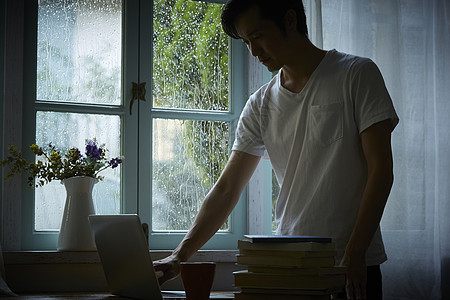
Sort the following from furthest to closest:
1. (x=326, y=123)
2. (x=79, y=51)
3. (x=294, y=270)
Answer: (x=79, y=51) < (x=326, y=123) < (x=294, y=270)

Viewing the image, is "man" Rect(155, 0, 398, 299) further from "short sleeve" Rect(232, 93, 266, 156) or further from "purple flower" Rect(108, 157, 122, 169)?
"purple flower" Rect(108, 157, 122, 169)

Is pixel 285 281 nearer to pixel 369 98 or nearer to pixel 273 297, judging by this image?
pixel 273 297

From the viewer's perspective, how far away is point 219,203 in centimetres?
201

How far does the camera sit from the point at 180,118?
2.78 m

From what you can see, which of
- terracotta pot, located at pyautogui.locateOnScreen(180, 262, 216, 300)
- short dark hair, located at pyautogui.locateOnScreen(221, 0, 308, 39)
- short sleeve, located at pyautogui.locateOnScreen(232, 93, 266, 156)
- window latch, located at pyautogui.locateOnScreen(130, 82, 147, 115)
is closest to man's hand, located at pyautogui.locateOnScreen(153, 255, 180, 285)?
terracotta pot, located at pyautogui.locateOnScreen(180, 262, 216, 300)

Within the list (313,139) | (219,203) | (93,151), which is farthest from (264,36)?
(93,151)

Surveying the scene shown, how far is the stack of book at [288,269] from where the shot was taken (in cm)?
120

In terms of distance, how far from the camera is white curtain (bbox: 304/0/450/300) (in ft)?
7.55

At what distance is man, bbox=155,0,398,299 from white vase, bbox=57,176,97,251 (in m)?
0.64

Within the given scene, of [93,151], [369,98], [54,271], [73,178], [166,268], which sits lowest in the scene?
[54,271]

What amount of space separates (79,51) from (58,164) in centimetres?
53

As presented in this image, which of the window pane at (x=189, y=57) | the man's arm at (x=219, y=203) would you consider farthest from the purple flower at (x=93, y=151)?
the man's arm at (x=219, y=203)

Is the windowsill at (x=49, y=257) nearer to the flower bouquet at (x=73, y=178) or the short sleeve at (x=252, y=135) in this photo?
the flower bouquet at (x=73, y=178)

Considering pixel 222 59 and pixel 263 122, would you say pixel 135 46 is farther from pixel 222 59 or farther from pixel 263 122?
pixel 263 122
